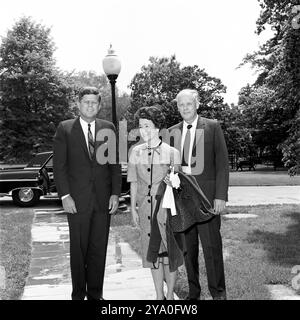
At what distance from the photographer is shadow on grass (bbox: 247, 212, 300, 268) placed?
20.9 ft

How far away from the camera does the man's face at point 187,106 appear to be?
4215 mm

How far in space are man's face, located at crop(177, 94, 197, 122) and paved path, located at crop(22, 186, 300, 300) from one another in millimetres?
1818

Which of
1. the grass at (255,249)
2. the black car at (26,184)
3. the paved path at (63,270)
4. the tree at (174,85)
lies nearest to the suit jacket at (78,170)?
the paved path at (63,270)

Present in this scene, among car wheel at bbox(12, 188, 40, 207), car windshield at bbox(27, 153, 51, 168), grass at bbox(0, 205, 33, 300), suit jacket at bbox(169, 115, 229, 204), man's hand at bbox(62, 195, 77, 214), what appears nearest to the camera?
man's hand at bbox(62, 195, 77, 214)

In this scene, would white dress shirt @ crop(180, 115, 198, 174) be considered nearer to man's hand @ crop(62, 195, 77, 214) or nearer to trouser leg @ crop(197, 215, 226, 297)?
trouser leg @ crop(197, 215, 226, 297)

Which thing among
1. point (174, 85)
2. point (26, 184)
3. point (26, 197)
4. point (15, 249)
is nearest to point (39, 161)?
point (26, 184)

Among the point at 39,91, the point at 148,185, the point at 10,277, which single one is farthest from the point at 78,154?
the point at 39,91

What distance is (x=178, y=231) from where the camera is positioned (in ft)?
13.1

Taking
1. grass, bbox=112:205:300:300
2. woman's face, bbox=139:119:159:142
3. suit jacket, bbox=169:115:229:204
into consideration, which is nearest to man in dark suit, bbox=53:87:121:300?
woman's face, bbox=139:119:159:142

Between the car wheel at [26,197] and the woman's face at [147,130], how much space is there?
10.2 meters

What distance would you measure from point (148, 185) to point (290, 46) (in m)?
5.12

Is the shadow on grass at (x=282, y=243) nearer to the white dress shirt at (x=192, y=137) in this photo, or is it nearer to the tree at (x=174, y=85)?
the white dress shirt at (x=192, y=137)
